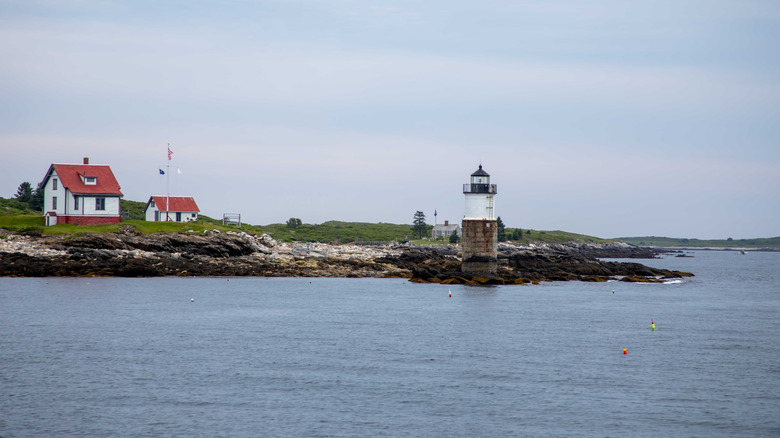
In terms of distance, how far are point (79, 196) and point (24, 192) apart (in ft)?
160

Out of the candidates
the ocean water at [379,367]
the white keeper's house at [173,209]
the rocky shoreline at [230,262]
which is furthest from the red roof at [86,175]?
the ocean water at [379,367]

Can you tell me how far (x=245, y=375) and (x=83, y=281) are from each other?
3905 centimetres

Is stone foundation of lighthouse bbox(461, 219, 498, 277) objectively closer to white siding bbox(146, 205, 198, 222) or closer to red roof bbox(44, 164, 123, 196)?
red roof bbox(44, 164, 123, 196)

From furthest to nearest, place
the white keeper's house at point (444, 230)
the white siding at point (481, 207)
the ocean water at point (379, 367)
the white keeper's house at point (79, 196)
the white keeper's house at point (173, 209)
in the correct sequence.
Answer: the white keeper's house at point (444, 230) < the white keeper's house at point (173, 209) < the white keeper's house at point (79, 196) < the white siding at point (481, 207) < the ocean water at point (379, 367)

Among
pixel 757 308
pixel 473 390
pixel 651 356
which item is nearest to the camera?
pixel 473 390

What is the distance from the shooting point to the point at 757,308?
52844mm

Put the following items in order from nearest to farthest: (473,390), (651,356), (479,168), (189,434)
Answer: (189,434) < (473,390) < (651,356) < (479,168)

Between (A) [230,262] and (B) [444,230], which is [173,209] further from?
(B) [444,230]

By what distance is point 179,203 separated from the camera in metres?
92.0

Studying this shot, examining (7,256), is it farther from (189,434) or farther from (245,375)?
(189,434)

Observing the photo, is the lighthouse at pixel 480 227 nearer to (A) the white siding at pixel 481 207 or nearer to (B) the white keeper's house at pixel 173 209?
(A) the white siding at pixel 481 207

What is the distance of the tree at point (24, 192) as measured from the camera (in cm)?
11336

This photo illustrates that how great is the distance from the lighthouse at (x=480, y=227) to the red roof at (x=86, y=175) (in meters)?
38.8

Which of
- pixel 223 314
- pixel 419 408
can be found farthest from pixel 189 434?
pixel 223 314
